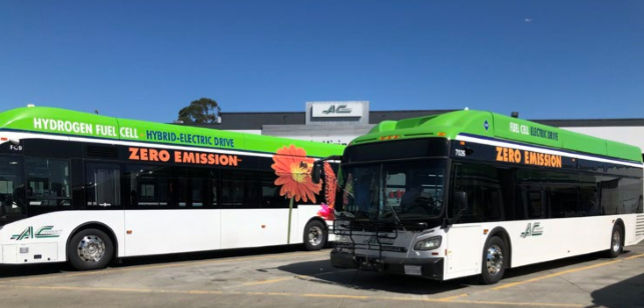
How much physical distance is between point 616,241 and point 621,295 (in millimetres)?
6339

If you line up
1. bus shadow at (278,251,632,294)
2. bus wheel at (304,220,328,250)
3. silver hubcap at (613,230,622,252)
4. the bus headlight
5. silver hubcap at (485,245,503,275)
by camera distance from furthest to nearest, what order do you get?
1. bus wheel at (304,220,328,250)
2. silver hubcap at (613,230,622,252)
3. silver hubcap at (485,245,503,275)
4. bus shadow at (278,251,632,294)
5. the bus headlight

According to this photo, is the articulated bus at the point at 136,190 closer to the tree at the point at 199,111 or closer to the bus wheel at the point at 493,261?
the bus wheel at the point at 493,261

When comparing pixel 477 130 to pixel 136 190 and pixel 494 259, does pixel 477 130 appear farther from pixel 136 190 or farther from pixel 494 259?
pixel 136 190

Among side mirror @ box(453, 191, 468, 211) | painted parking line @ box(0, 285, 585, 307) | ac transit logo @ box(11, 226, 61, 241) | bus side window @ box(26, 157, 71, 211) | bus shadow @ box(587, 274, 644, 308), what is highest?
bus side window @ box(26, 157, 71, 211)

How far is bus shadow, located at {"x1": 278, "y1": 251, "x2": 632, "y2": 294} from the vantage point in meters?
8.65

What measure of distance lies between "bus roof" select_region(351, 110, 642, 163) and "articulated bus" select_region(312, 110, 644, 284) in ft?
0.08

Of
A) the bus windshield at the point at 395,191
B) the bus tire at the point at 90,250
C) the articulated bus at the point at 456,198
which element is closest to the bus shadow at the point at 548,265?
the articulated bus at the point at 456,198

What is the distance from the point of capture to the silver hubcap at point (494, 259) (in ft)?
29.2

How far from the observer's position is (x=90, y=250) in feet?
34.7

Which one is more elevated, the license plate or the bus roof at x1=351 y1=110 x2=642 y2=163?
the bus roof at x1=351 y1=110 x2=642 y2=163

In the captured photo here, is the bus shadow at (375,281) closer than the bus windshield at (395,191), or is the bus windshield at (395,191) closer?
the bus windshield at (395,191)

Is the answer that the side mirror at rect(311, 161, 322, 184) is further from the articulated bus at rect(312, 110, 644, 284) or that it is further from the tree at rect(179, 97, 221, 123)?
the tree at rect(179, 97, 221, 123)

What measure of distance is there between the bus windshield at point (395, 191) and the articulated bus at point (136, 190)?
198 inches

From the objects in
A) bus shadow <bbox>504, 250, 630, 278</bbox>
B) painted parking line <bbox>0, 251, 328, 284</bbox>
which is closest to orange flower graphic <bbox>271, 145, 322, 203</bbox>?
painted parking line <bbox>0, 251, 328, 284</bbox>
